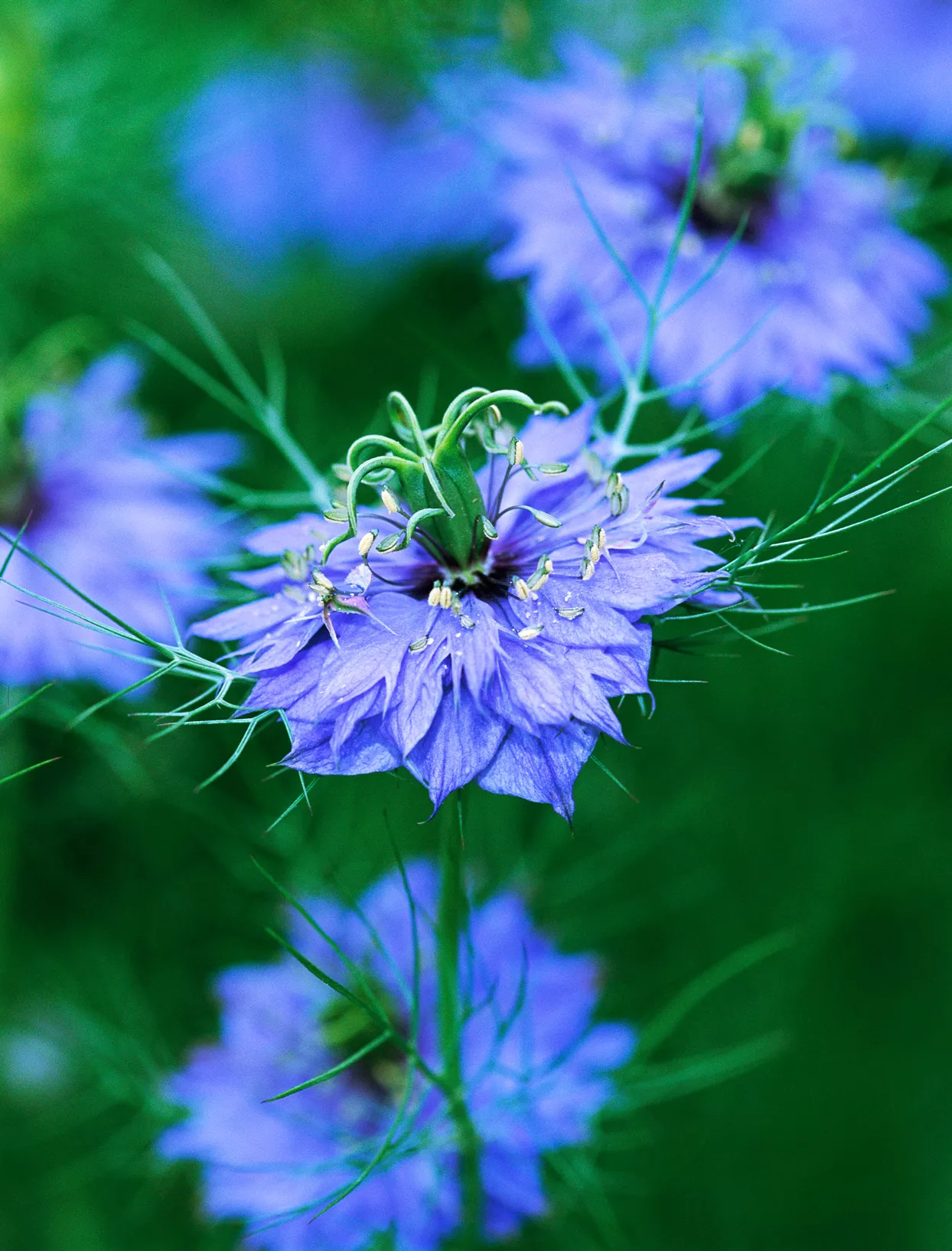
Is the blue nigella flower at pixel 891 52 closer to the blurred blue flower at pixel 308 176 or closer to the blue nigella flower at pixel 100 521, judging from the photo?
the blurred blue flower at pixel 308 176

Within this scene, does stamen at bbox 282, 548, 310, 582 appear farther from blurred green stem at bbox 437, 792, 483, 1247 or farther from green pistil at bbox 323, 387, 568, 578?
blurred green stem at bbox 437, 792, 483, 1247

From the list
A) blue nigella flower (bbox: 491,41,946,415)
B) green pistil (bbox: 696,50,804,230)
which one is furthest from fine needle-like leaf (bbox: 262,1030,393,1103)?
green pistil (bbox: 696,50,804,230)

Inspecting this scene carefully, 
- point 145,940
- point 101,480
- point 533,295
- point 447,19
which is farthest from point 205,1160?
point 447,19

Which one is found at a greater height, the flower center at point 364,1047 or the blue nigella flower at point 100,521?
the blue nigella flower at point 100,521

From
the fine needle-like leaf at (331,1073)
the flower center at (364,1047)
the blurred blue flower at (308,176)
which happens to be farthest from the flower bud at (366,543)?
the blurred blue flower at (308,176)

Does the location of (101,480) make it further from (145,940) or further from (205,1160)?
(205,1160)

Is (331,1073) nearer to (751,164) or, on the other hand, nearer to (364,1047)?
(364,1047)

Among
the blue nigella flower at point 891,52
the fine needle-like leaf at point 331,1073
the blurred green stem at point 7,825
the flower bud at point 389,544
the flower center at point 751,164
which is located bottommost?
the fine needle-like leaf at point 331,1073
